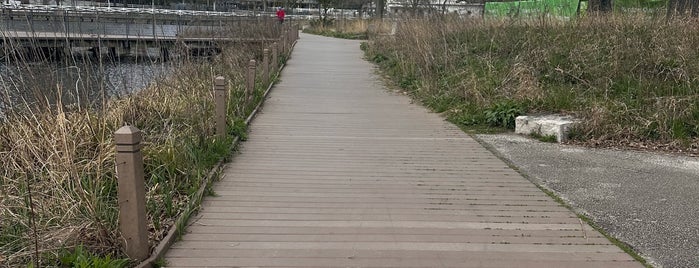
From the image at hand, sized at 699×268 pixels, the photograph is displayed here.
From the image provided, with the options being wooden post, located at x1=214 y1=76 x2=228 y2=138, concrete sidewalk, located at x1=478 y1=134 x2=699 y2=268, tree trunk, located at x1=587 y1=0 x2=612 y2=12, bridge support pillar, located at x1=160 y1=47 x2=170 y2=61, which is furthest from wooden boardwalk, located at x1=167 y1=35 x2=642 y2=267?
tree trunk, located at x1=587 y1=0 x2=612 y2=12

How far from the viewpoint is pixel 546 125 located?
851 centimetres

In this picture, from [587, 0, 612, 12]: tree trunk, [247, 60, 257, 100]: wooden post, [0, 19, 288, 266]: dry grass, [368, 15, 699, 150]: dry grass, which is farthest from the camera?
[587, 0, 612, 12]: tree trunk

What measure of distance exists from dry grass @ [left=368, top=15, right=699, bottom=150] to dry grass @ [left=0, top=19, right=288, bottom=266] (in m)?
5.04

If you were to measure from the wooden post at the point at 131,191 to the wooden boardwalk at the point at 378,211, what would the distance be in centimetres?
34

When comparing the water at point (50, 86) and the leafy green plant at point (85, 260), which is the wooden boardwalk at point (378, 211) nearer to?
the leafy green plant at point (85, 260)

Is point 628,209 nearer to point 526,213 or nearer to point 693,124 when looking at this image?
point 526,213

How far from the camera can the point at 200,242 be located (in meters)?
4.27

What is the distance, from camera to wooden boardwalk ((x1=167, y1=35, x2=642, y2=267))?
13.4 ft

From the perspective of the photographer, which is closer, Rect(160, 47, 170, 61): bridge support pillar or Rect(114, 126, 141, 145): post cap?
Rect(114, 126, 141, 145): post cap

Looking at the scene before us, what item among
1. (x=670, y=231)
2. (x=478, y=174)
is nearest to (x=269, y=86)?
(x=478, y=174)

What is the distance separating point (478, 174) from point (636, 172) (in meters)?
1.81

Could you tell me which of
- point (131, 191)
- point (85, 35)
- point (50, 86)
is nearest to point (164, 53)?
point (85, 35)

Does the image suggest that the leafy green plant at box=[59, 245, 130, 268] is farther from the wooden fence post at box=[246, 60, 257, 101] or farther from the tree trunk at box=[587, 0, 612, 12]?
the tree trunk at box=[587, 0, 612, 12]

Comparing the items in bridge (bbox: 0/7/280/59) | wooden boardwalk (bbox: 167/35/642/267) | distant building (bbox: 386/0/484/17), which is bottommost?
wooden boardwalk (bbox: 167/35/642/267)
